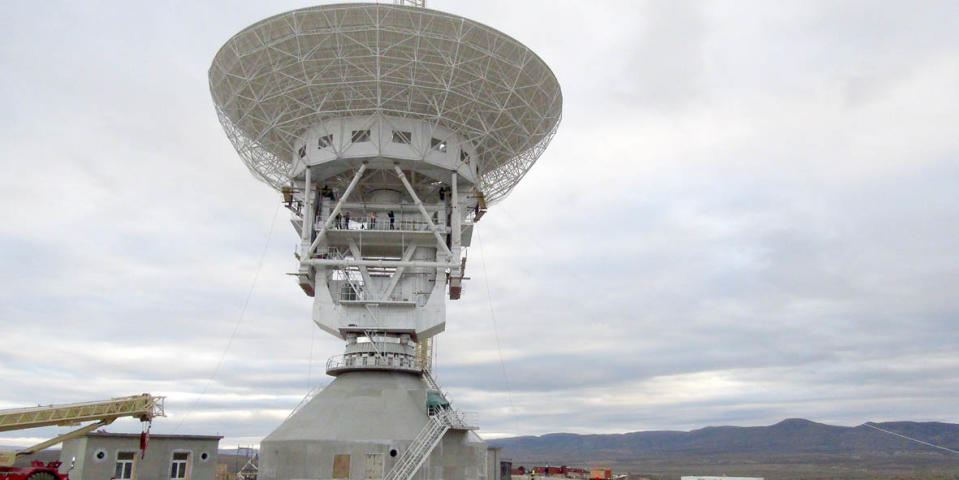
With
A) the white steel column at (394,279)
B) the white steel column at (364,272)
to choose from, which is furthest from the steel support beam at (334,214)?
the white steel column at (394,279)

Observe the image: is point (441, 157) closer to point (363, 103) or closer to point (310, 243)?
point (363, 103)

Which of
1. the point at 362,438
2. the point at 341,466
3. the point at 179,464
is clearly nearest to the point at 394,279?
the point at 362,438

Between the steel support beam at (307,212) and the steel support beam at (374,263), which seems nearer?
the steel support beam at (374,263)

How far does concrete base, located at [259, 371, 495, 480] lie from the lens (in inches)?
1096

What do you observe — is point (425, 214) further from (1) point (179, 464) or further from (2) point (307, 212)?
(1) point (179, 464)

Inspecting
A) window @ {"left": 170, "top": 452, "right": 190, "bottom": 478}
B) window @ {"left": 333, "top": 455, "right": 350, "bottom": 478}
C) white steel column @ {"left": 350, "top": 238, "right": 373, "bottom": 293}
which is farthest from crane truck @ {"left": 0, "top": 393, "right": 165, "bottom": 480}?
white steel column @ {"left": 350, "top": 238, "right": 373, "bottom": 293}

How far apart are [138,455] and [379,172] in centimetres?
1513

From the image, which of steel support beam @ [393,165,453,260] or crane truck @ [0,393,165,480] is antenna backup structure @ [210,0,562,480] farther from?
crane truck @ [0,393,165,480]

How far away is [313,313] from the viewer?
32.0 meters

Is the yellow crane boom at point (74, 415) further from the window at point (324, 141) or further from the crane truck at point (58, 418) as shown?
the window at point (324, 141)

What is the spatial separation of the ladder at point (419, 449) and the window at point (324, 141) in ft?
40.4

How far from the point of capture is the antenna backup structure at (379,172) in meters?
29.0

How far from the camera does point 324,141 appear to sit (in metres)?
32.3

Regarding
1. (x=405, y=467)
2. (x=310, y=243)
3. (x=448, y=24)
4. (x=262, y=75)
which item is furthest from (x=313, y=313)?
(x=448, y=24)
